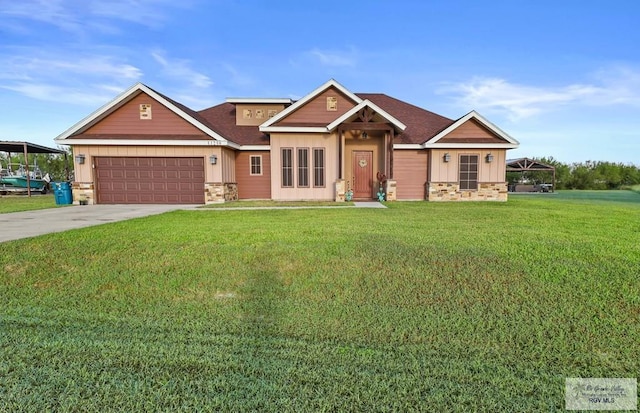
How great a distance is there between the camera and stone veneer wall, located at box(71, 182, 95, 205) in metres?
13.8

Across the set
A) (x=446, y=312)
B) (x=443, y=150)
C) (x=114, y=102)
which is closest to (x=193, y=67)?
(x=114, y=102)

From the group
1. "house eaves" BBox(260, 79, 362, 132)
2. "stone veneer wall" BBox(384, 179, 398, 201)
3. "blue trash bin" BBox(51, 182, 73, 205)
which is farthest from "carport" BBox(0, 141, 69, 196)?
"stone veneer wall" BBox(384, 179, 398, 201)

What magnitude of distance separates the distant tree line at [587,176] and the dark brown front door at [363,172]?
28047 mm

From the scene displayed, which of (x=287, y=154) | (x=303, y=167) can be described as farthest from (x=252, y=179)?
(x=303, y=167)

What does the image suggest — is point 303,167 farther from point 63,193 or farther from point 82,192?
point 63,193

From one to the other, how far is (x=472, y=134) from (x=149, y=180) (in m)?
15.1

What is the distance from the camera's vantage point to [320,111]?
49.2 ft

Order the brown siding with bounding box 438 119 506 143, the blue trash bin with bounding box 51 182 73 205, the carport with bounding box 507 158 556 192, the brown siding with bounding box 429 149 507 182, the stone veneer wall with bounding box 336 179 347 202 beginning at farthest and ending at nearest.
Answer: the carport with bounding box 507 158 556 192 < the brown siding with bounding box 429 149 507 182 < the brown siding with bounding box 438 119 506 143 < the stone veneer wall with bounding box 336 179 347 202 < the blue trash bin with bounding box 51 182 73 205

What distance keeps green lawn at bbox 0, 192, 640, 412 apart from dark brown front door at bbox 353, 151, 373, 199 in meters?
9.92

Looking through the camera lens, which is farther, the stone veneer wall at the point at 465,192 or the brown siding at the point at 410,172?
the brown siding at the point at 410,172

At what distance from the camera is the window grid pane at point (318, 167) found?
14930 mm

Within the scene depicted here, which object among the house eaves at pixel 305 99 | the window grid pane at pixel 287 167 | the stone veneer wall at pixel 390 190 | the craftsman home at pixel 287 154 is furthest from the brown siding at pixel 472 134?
the window grid pane at pixel 287 167

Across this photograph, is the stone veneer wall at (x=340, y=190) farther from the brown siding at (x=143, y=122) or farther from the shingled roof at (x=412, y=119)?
the brown siding at (x=143, y=122)

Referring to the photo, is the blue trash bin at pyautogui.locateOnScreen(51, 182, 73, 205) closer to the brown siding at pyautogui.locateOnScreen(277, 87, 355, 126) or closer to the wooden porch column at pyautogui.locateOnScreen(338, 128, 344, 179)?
the brown siding at pyautogui.locateOnScreen(277, 87, 355, 126)
